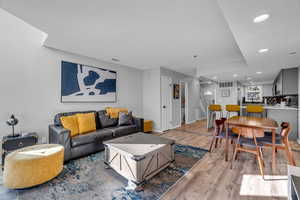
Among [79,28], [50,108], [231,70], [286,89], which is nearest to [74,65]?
[50,108]

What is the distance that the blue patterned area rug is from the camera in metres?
1.61

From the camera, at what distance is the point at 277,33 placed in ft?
6.28

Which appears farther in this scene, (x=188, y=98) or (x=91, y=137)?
(x=188, y=98)

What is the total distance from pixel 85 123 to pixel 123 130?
940mm

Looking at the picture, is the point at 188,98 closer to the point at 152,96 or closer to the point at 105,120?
the point at 152,96

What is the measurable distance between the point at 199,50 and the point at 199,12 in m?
1.56

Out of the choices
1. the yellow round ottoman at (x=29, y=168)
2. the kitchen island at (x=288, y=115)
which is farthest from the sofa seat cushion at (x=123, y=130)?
the kitchen island at (x=288, y=115)

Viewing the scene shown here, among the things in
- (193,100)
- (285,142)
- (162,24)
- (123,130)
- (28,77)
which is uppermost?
(162,24)

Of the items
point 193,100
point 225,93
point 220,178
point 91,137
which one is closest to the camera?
point 220,178

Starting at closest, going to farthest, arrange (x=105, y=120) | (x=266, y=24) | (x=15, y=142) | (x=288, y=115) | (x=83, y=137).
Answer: (x=266, y=24)
(x=15, y=142)
(x=83, y=137)
(x=105, y=120)
(x=288, y=115)

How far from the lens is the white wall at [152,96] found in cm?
479

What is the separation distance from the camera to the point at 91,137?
9.06 ft

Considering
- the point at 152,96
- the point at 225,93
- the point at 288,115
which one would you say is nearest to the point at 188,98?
the point at 152,96

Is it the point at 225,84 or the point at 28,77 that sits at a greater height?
the point at 225,84
